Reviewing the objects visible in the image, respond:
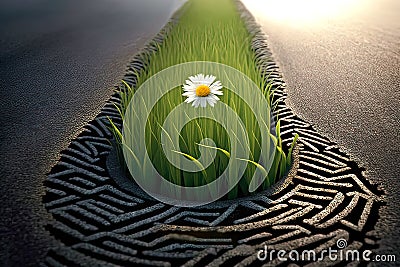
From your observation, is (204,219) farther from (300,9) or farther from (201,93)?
(300,9)

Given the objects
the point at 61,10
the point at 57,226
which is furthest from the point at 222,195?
the point at 61,10

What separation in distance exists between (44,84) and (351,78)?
2110 mm

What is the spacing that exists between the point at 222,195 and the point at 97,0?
7440 mm

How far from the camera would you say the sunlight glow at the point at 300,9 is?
703cm

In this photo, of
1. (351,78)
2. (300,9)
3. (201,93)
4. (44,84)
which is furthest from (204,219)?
(300,9)

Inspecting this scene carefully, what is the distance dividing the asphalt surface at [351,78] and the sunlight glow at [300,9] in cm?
1

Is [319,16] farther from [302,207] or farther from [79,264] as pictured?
[79,264]

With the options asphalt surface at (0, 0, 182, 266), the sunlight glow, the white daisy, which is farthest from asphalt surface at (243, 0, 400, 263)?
asphalt surface at (0, 0, 182, 266)

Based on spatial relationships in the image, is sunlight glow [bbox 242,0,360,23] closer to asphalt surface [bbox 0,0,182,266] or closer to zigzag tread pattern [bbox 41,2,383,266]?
asphalt surface [bbox 0,0,182,266]

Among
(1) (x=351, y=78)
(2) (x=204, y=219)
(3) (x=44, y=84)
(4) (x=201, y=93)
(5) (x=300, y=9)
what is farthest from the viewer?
(5) (x=300, y=9)

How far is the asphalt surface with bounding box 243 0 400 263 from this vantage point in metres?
2.69

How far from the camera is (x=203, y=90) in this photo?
260 centimetres

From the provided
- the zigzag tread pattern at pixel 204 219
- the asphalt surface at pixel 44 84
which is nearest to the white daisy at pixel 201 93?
the zigzag tread pattern at pixel 204 219

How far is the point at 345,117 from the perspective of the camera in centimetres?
335
